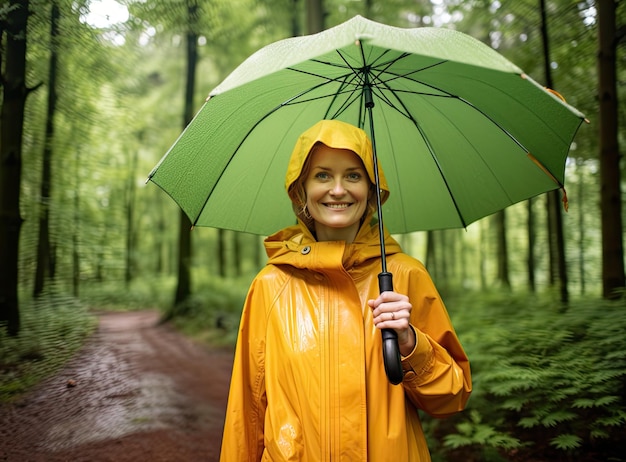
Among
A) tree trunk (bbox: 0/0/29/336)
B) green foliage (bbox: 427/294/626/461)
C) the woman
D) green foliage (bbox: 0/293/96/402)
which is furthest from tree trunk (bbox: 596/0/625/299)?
tree trunk (bbox: 0/0/29/336)

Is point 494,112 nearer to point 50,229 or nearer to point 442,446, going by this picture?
point 50,229

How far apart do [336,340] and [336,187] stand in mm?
750

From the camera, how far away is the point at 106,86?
4.02 meters

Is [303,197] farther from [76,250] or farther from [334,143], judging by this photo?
[76,250]

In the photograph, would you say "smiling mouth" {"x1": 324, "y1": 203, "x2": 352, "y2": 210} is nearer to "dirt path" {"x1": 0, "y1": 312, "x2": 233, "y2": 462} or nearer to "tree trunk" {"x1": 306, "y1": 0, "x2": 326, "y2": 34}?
"dirt path" {"x1": 0, "y1": 312, "x2": 233, "y2": 462}

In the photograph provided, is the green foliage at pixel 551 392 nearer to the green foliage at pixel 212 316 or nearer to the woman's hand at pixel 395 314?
the woman's hand at pixel 395 314

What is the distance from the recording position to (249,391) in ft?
6.40

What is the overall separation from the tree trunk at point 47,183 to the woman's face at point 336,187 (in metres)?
2.15

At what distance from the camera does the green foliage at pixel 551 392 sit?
3.26m

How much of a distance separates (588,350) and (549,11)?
4782 millimetres

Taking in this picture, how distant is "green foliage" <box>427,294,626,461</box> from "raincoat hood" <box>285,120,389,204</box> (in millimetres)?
2984

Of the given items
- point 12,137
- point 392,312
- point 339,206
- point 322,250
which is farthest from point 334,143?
point 12,137

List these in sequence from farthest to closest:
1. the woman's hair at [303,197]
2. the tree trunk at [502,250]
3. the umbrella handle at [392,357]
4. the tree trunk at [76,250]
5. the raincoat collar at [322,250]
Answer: the tree trunk at [502,250]
the tree trunk at [76,250]
the woman's hair at [303,197]
the raincoat collar at [322,250]
the umbrella handle at [392,357]

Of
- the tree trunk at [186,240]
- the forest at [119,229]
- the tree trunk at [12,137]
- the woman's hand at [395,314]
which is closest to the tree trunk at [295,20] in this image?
the forest at [119,229]
